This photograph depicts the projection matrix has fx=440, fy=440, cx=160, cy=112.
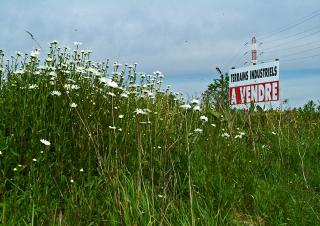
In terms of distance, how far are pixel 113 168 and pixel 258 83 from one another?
557 inches

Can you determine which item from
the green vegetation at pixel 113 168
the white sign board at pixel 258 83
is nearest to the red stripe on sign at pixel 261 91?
the white sign board at pixel 258 83

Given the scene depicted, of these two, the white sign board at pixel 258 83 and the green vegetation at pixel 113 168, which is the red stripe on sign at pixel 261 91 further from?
the green vegetation at pixel 113 168

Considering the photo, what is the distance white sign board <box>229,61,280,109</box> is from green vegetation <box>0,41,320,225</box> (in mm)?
10731

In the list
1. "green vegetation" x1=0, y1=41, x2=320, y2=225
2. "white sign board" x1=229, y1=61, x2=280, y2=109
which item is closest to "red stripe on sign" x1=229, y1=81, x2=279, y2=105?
"white sign board" x1=229, y1=61, x2=280, y2=109

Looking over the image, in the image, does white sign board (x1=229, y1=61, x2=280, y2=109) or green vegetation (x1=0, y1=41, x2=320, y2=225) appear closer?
green vegetation (x1=0, y1=41, x2=320, y2=225)

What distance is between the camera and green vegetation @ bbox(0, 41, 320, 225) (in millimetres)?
3346

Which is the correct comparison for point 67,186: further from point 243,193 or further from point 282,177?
point 282,177

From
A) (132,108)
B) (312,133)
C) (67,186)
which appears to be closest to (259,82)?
(312,133)

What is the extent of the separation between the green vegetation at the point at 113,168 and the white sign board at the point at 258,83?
35.2 ft

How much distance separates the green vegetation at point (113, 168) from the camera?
3.35 m

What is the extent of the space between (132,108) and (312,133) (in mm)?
3563

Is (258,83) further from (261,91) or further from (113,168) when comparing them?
(113,168)

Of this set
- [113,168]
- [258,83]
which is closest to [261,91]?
[258,83]

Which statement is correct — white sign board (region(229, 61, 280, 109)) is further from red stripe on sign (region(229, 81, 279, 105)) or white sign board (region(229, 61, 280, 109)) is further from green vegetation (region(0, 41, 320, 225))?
green vegetation (region(0, 41, 320, 225))
